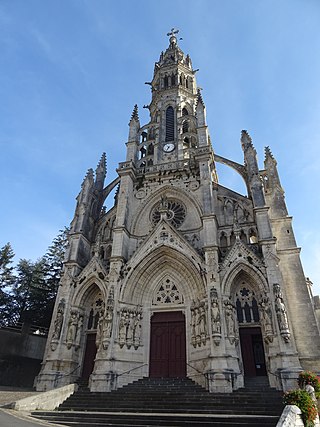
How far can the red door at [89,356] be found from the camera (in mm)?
15312

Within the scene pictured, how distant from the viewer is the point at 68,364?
582 inches

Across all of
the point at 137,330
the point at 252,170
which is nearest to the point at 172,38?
the point at 252,170

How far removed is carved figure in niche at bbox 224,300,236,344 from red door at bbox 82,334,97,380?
293 inches

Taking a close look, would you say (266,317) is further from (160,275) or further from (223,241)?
(160,275)

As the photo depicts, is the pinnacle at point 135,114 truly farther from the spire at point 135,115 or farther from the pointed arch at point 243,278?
the pointed arch at point 243,278

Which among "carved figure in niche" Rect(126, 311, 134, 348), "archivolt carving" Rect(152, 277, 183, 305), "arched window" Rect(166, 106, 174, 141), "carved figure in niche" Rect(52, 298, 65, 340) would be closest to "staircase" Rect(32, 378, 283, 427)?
"carved figure in niche" Rect(126, 311, 134, 348)

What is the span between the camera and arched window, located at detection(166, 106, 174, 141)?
24391mm

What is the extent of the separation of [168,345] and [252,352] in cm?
416

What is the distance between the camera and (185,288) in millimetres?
15977

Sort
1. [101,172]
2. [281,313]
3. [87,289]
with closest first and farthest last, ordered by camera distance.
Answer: [281,313] → [87,289] → [101,172]

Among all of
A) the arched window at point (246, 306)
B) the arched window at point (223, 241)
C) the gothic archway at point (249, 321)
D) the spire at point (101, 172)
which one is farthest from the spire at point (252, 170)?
the spire at point (101, 172)

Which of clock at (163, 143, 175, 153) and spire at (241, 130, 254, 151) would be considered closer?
spire at (241, 130, 254, 151)

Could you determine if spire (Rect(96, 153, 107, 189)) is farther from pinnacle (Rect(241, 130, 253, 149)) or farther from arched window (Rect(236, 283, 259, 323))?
arched window (Rect(236, 283, 259, 323))

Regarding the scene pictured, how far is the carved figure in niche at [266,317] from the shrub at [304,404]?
4.90m
